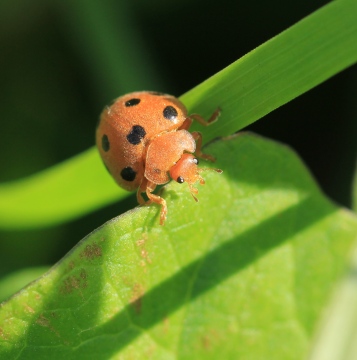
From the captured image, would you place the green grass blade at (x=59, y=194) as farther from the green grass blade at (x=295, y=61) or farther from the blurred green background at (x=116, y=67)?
the green grass blade at (x=295, y=61)

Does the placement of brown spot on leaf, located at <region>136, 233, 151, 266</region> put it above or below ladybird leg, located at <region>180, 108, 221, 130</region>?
below

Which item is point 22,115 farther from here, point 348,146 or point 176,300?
point 176,300

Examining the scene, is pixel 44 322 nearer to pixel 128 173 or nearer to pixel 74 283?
pixel 74 283

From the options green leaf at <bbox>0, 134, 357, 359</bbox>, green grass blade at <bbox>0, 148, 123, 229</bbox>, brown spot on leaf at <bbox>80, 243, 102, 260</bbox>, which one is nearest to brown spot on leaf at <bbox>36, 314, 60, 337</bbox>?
green leaf at <bbox>0, 134, 357, 359</bbox>

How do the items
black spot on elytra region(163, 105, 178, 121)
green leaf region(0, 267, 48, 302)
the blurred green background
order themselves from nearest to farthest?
1. black spot on elytra region(163, 105, 178, 121)
2. green leaf region(0, 267, 48, 302)
3. the blurred green background

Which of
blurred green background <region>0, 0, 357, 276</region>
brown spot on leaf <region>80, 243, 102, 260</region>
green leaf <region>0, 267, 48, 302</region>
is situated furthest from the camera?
blurred green background <region>0, 0, 357, 276</region>

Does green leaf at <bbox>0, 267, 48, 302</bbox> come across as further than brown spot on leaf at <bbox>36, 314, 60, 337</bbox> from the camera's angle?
Yes

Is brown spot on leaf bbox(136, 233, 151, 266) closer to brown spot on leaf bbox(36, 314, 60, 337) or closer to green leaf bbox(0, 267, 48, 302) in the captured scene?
brown spot on leaf bbox(36, 314, 60, 337)
